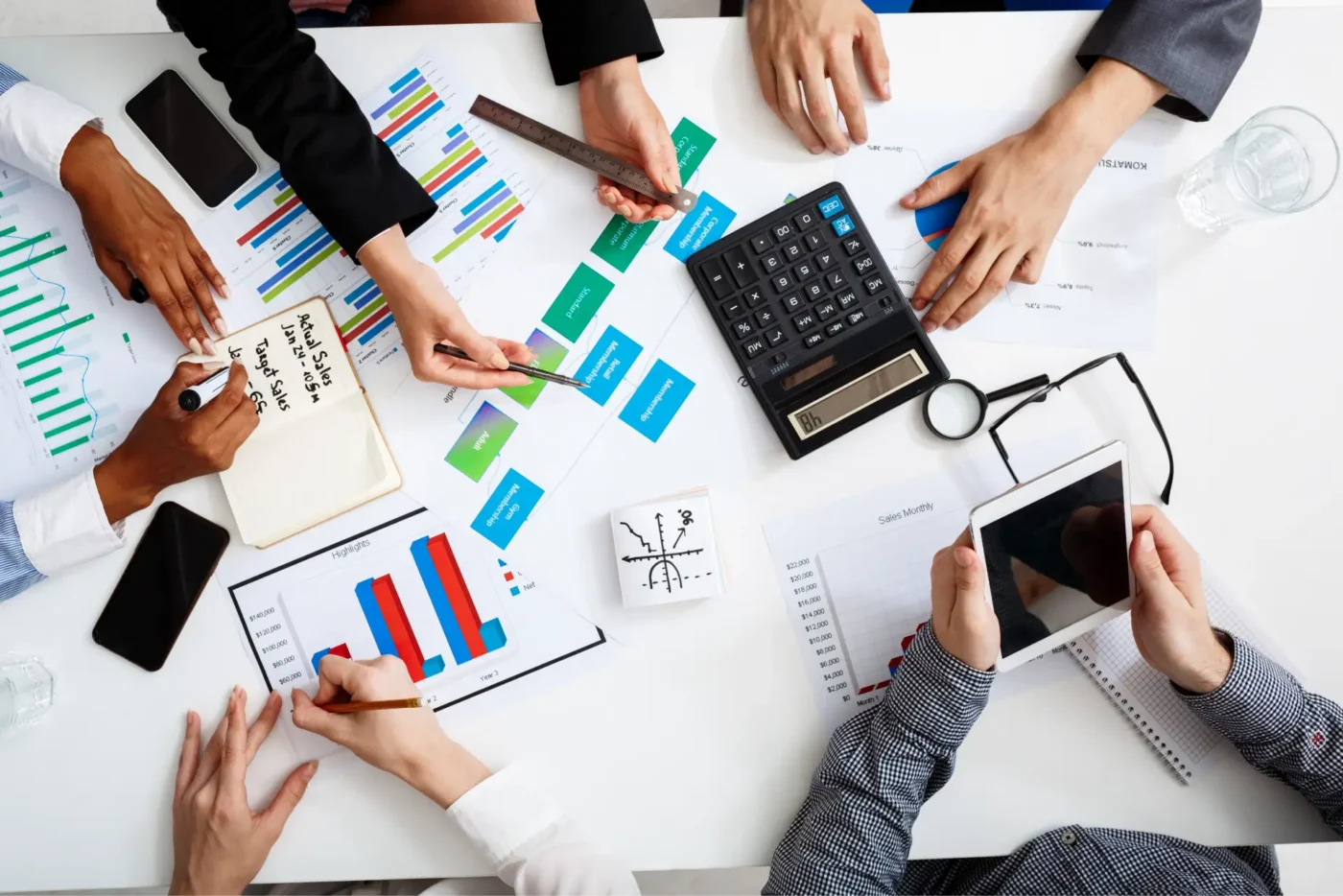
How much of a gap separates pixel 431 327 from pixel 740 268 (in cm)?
34

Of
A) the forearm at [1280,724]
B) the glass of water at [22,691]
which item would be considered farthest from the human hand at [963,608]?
the glass of water at [22,691]

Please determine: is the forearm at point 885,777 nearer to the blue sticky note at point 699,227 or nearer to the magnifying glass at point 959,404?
the magnifying glass at point 959,404

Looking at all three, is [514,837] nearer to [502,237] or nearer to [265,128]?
[502,237]

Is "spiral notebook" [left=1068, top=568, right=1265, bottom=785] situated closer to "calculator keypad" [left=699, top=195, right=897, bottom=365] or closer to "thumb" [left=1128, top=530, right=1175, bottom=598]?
"thumb" [left=1128, top=530, right=1175, bottom=598]

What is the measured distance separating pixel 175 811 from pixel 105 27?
1.51m

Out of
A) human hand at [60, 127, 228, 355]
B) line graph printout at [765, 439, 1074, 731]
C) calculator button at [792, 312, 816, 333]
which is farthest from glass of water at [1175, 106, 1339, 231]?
human hand at [60, 127, 228, 355]

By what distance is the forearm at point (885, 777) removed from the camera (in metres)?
0.82

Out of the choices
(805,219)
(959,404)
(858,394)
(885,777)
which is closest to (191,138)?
(805,219)

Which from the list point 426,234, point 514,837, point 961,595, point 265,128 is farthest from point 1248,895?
point 265,128

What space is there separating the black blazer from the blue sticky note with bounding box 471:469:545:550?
30 centimetres

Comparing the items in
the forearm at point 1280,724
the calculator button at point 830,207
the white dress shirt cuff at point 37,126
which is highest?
the white dress shirt cuff at point 37,126

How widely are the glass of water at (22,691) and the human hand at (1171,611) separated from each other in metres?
1.17

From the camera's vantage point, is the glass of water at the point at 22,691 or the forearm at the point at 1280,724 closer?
the forearm at the point at 1280,724

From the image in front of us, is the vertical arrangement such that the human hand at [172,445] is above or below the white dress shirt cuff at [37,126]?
below
